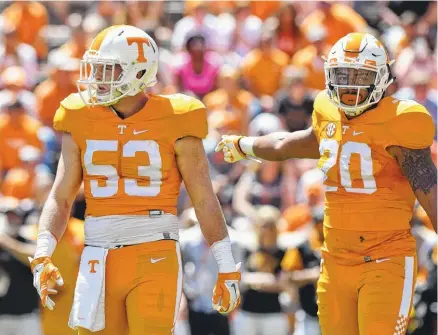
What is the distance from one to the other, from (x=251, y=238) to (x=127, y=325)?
3426 mm

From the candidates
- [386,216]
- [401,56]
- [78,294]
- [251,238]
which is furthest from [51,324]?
[401,56]

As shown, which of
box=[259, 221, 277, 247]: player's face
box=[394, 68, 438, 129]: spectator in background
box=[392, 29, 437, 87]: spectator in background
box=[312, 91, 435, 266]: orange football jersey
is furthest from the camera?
box=[392, 29, 437, 87]: spectator in background

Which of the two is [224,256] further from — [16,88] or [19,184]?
[16,88]

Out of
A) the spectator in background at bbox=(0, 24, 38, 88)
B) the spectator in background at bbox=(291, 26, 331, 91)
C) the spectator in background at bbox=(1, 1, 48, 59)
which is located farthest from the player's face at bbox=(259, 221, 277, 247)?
the spectator in background at bbox=(1, 1, 48, 59)

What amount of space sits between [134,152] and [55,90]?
5556 mm

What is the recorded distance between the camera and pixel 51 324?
7.63 meters

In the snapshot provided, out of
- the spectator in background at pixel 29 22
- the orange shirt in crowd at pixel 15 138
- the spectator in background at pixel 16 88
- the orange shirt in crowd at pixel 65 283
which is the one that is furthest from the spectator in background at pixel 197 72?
the orange shirt in crowd at pixel 65 283

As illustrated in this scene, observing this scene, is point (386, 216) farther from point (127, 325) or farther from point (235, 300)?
point (127, 325)

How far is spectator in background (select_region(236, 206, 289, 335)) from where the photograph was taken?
827 cm

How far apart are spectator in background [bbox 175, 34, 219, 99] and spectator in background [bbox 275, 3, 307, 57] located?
2.57 ft

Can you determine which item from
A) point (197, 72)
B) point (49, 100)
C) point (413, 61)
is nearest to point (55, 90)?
point (49, 100)

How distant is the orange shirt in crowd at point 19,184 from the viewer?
31.0ft

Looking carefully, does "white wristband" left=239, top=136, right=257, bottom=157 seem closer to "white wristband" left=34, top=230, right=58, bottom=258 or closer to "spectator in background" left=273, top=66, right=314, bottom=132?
"white wristband" left=34, top=230, right=58, bottom=258

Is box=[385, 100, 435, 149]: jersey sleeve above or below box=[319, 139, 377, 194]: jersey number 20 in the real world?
above
